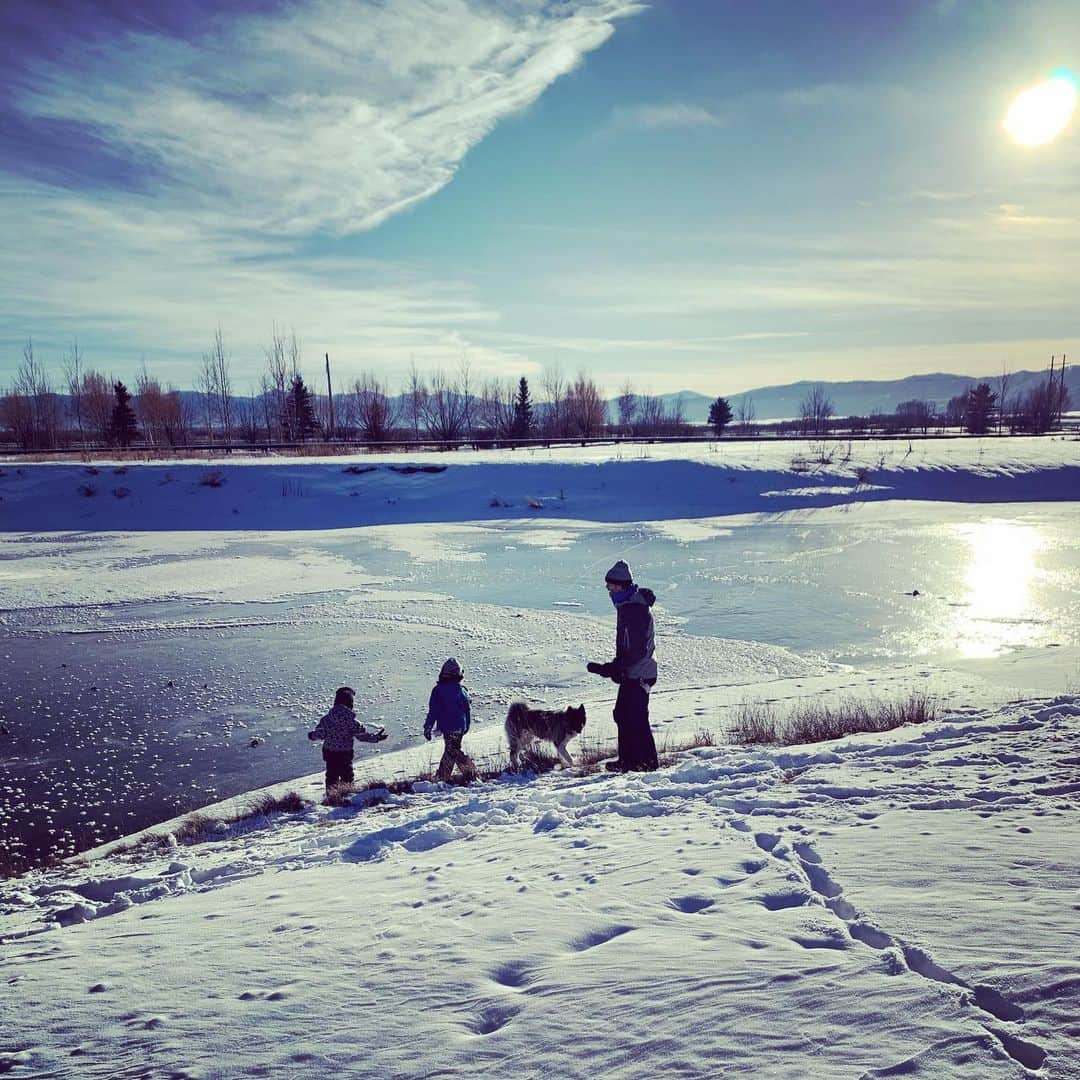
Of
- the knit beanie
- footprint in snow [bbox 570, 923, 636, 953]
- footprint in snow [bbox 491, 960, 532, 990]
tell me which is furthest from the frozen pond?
footprint in snow [bbox 570, 923, 636, 953]

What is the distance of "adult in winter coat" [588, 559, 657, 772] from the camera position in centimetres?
602

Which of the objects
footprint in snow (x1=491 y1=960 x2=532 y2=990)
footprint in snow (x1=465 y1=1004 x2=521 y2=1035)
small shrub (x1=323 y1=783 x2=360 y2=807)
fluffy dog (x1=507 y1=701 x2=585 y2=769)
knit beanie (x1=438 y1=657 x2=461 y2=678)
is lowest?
small shrub (x1=323 y1=783 x2=360 y2=807)

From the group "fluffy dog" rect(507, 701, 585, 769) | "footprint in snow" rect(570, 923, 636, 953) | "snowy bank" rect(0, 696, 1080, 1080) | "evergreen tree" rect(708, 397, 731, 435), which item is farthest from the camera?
"evergreen tree" rect(708, 397, 731, 435)

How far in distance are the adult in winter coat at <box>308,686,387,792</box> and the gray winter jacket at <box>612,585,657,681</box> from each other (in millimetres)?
2608

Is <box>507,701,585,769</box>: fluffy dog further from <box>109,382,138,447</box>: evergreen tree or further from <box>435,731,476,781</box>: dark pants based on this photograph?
<box>109,382,138,447</box>: evergreen tree

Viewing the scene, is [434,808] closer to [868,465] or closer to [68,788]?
[68,788]

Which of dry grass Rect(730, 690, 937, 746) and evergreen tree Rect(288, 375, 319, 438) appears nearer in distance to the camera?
dry grass Rect(730, 690, 937, 746)

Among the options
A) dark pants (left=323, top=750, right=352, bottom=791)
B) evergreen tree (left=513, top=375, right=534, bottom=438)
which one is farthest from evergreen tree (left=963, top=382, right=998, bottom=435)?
dark pants (left=323, top=750, right=352, bottom=791)

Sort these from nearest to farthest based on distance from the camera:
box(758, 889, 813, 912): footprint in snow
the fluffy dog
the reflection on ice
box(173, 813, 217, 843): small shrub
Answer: box(758, 889, 813, 912): footprint in snow, box(173, 813, 217, 843): small shrub, the fluffy dog, the reflection on ice

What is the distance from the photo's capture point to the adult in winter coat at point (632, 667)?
6023mm

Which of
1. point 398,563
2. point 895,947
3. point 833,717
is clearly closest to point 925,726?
point 833,717

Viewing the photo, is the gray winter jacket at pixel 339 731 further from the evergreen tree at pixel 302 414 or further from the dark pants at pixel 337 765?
the evergreen tree at pixel 302 414

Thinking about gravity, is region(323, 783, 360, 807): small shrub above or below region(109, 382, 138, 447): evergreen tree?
below

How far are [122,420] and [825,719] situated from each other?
52470 millimetres
